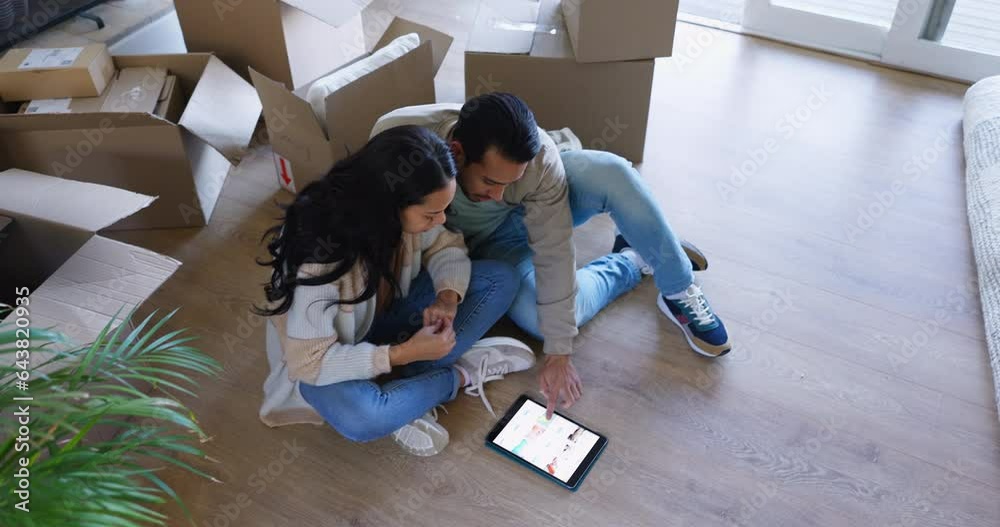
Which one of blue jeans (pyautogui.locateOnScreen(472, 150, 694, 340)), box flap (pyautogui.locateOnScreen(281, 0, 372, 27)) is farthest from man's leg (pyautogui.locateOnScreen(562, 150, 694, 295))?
box flap (pyautogui.locateOnScreen(281, 0, 372, 27))

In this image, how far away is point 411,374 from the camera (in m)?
1.52

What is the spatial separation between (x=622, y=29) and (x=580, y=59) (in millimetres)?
120

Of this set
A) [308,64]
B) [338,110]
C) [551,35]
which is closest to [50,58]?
[308,64]

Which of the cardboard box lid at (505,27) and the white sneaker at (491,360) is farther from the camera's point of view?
the cardboard box lid at (505,27)

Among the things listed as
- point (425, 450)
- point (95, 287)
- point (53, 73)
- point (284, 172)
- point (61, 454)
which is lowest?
point (425, 450)

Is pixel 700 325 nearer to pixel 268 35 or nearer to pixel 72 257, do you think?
pixel 72 257

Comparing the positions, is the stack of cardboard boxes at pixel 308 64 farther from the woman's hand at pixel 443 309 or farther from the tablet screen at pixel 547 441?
the tablet screen at pixel 547 441

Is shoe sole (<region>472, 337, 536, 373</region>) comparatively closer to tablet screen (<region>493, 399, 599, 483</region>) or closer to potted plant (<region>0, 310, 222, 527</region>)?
tablet screen (<region>493, 399, 599, 483</region>)

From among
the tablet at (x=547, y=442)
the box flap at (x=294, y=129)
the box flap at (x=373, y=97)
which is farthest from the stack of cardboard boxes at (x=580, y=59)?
the tablet at (x=547, y=442)

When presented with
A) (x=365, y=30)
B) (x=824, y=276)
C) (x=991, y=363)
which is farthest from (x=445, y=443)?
(x=365, y=30)

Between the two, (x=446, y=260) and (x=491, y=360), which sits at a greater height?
(x=446, y=260)

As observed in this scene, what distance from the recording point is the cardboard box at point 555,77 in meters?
1.98

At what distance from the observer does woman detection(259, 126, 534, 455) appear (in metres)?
1.18

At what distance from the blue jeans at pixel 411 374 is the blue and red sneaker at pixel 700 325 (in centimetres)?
36
